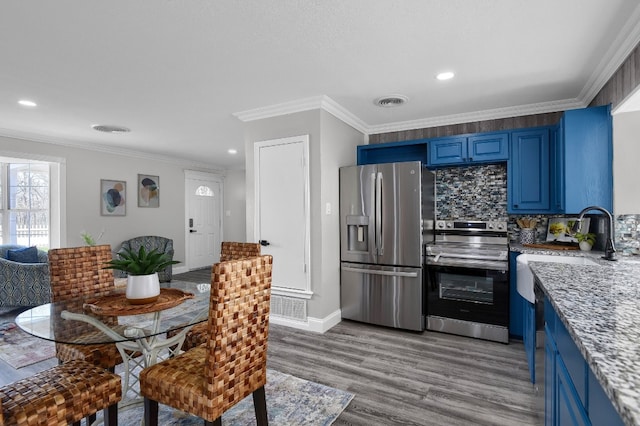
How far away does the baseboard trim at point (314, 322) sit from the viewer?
3529mm

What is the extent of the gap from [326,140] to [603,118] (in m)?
2.42

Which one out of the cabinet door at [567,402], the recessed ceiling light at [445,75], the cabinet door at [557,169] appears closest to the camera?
the cabinet door at [567,402]

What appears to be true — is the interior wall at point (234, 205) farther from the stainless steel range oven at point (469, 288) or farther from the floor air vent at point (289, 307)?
the stainless steel range oven at point (469, 288)

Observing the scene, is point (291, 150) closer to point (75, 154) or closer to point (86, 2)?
point (86, 2)

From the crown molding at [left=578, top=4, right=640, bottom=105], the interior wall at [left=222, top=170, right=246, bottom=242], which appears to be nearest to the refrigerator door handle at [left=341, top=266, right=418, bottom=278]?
the crown molding at [left=578, top=4, right=640, bottom=105]

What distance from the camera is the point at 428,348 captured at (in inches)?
124

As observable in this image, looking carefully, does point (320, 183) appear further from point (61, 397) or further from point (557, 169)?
point (61, 397)

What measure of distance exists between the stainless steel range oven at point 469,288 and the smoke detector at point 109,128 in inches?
165

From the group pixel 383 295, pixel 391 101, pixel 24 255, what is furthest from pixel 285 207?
A: pixel 24 255

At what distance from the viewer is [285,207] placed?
3.70 m

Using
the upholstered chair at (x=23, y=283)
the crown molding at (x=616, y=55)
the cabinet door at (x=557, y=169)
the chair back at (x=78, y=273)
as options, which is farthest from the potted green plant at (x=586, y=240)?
the upholstered chair at (x=23, y=283)

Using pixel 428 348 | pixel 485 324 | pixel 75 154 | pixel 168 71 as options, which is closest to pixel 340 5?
pixel 168 71

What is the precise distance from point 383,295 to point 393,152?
6.21ft

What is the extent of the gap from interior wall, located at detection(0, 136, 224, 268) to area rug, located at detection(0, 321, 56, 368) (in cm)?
207
